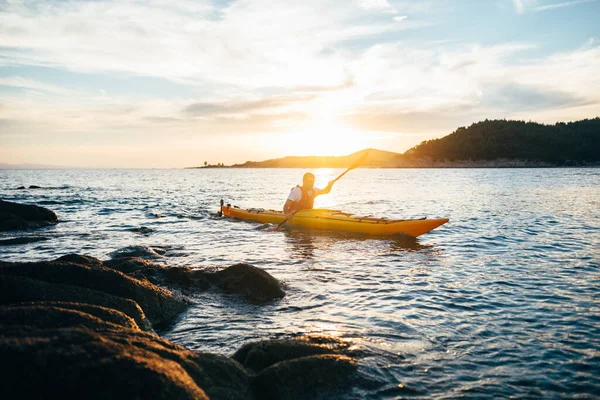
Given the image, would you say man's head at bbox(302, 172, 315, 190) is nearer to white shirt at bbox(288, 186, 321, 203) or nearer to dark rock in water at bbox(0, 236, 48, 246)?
white shirt at bbox(288, 186, 321, 203)

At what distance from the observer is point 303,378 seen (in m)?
3.86

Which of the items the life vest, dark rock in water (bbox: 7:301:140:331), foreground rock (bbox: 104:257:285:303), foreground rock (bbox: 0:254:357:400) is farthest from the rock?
the life vest

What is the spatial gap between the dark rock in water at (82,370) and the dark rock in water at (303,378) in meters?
0.86

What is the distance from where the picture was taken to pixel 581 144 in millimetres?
113938

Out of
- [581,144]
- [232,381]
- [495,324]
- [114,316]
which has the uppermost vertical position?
[581,144]

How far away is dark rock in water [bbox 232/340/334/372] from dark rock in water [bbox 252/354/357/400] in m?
0.23

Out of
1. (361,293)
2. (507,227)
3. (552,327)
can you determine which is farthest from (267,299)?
(507,227)

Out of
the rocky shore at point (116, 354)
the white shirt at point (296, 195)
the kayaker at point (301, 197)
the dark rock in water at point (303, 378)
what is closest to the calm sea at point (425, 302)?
the dark rock in water at point (303, 378)

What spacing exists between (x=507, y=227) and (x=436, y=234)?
3127mm

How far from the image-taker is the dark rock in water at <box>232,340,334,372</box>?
4.18m

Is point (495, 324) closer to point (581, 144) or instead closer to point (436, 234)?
point (436, 234)

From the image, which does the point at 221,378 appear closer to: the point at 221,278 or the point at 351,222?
the point at 221,278

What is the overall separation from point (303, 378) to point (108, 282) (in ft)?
10.6

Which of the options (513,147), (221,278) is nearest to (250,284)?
(221,278)
